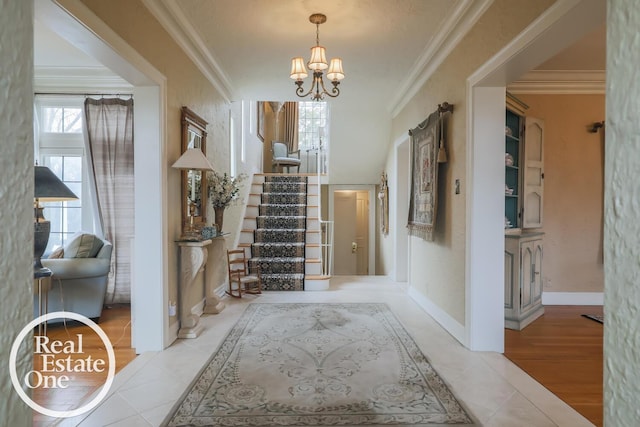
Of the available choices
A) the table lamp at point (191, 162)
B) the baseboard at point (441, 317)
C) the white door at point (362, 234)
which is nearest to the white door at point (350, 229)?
the white door at point (362, 234)

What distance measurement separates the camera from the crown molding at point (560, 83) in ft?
14.4

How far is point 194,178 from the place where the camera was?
3.85m

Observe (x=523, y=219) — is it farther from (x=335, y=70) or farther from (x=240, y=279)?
(x=240, y=279)

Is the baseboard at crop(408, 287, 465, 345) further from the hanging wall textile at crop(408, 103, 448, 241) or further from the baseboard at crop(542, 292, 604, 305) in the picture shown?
the baseboard at crop(542, 292, 604, 305)

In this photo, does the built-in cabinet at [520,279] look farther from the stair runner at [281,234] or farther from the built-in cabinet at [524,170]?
the stair runner at [281,234]

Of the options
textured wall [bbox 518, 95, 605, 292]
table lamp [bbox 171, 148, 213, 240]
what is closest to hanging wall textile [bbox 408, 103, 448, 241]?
textured wall [bbox 518, 95, 605, 292]

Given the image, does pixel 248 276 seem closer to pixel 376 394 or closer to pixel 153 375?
pixel 153 375

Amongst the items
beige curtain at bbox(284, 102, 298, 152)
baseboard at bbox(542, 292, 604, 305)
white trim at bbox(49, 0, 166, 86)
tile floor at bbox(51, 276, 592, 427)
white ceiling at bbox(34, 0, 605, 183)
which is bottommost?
tile floor at bbox(51, 276, 592, 427)

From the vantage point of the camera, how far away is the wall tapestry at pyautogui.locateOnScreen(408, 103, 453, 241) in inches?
143

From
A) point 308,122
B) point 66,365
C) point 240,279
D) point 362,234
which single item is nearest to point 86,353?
point 66,365

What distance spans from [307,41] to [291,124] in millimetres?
6392

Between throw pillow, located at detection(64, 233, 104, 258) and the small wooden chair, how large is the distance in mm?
1701

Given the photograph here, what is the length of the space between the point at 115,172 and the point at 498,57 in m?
4.34

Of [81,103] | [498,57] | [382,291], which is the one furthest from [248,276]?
[498,57]
